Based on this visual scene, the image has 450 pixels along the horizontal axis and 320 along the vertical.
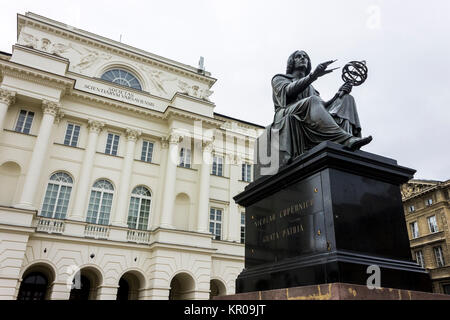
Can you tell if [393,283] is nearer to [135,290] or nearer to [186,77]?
[135,290]

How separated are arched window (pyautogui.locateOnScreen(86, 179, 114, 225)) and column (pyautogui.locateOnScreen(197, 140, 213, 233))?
5900mm

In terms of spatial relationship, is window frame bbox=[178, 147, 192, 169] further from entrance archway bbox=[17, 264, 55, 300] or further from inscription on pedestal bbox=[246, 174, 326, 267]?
inscription on pedestal bbox=[246, 174, 326, 267]

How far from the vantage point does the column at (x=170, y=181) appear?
21.8 m

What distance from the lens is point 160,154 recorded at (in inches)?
974

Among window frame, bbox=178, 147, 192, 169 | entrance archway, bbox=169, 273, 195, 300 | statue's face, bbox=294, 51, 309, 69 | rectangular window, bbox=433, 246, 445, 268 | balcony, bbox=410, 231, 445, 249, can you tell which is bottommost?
entrance archway, bbox=169, 273, 195, 300

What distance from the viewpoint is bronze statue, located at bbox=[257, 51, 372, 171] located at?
4.98m

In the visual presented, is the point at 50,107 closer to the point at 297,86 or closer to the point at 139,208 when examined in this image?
the point at 139,208

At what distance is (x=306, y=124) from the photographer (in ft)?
17.3

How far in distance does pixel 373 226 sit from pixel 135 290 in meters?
20.8

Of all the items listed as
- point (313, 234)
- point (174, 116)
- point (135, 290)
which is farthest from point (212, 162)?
point (313, 234)

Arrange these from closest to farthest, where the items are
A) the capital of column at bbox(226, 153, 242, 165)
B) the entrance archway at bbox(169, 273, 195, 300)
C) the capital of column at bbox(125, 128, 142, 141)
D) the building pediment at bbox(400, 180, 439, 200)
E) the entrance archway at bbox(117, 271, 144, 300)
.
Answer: the entrance archway at bbox(169, 273, 195, 300) → the entrance archway at bbox(117, 271, 144, 300) → the capital of column at bbox(125, 128, 142, 141) → the capital of column at bbox(226, 153, 242, 165) → the building pediment at bbox(400, 180, 439, 200)

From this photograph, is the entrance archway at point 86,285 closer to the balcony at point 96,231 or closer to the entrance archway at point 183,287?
the balcony at point 96,231

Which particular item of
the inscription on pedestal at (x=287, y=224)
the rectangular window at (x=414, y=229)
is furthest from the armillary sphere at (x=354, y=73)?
the rectangular window at (x=414, y=229)

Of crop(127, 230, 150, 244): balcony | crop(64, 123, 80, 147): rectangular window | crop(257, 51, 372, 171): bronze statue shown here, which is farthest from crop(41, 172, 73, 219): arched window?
crop(257, 51, 372, 171): bronze statue
